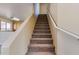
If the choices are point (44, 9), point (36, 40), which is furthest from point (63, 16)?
point (44, 9)

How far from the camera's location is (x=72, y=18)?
3.29m

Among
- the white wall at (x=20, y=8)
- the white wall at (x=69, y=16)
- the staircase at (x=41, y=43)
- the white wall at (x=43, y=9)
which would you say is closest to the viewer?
the white wall at (x=69, y=16)

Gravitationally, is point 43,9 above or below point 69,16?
above

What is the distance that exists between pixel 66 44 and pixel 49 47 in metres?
0.91

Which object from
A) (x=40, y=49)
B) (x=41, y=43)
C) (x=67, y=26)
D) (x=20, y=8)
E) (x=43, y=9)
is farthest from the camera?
(x=43, y=9)

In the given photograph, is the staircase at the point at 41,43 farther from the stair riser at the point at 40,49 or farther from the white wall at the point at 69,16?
the white wall at the point at 69,16

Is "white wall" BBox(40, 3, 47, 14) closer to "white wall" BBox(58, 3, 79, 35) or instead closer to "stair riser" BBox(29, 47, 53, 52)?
"stair riser" BBox(29, 47, 53, 52)

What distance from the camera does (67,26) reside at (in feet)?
11.8

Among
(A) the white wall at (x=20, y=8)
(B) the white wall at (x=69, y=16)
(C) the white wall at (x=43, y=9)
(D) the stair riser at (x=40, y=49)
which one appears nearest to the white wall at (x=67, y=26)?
(B) the white wall at (x=69, y=16)

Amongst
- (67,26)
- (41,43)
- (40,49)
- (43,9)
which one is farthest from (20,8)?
(67,26)

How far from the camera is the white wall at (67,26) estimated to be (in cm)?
315

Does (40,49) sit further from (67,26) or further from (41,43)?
A: (67,26)

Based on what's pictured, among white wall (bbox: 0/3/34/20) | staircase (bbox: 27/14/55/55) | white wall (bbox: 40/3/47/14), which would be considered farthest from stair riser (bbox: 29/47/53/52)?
white wall (bbox: 40/3/47/14)

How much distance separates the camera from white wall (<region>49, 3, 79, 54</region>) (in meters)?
3.15
